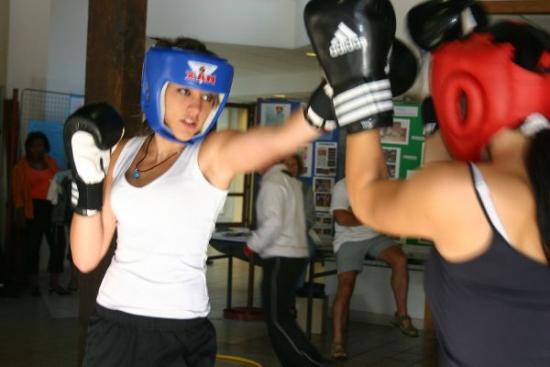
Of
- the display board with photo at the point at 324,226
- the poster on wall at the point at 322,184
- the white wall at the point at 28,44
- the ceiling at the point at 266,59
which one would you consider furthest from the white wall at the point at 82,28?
the display board with photo at the point at 324,226

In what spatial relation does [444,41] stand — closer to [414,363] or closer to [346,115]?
[346,115]

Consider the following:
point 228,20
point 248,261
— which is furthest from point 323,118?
point 228,20

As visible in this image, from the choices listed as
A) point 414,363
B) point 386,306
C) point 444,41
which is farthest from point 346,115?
point 386,306

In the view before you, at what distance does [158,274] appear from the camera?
7.10ft

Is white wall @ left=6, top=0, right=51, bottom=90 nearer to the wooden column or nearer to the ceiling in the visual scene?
the ceiling

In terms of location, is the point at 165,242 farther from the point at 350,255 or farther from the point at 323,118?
the point at 350,255

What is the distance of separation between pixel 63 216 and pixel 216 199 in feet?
18.3

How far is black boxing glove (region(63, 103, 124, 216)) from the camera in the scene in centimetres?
223

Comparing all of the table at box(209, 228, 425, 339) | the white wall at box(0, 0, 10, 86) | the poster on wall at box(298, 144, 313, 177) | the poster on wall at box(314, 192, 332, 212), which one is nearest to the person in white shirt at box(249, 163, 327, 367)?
the table at box(209, 228, 425, 339)

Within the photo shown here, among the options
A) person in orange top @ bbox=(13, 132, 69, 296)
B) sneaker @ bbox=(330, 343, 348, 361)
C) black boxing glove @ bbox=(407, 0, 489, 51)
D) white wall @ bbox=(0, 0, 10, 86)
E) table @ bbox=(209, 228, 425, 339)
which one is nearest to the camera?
black boxing glove @ bbox=(407, 0, 489, 51)

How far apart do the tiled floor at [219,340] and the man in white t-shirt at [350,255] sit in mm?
256

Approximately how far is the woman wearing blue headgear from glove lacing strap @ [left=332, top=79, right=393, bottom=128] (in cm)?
56

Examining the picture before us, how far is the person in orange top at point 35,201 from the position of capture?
7352 mm

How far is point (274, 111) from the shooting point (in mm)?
7676
